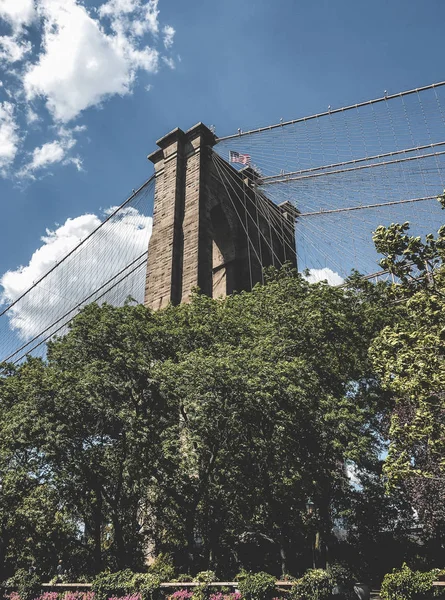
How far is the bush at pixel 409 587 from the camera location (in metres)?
9.52

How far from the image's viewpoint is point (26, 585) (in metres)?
13.2

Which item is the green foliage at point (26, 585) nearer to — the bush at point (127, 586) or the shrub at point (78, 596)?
the shrub at point (78, 596)

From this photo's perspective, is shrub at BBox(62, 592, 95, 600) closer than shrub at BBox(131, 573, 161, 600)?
No

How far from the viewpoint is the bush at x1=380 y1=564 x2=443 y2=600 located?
31.2 feet

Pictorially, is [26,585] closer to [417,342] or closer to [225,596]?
[225,596]

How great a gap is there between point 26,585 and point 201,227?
14068 millimetres

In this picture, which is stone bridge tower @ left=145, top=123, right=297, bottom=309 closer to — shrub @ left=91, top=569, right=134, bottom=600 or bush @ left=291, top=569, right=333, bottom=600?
shrub @ left=91, top=569, right=134, bottom=600

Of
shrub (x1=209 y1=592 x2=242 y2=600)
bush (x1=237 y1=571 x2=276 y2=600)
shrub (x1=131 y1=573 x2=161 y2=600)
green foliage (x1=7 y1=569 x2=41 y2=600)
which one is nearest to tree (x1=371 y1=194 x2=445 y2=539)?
bush (x1=237 y1=571 x2=276 y2=600)

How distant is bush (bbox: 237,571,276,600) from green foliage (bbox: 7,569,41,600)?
6.38 meters

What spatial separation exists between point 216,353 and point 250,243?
14.1 m

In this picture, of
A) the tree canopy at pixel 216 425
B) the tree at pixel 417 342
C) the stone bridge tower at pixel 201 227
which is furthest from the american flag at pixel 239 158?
the tree at pixel 417 342

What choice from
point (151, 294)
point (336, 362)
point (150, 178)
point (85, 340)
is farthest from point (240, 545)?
point (150, 178)

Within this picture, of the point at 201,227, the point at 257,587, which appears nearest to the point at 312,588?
the point at 257,587

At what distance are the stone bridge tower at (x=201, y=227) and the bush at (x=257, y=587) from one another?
10.9m
